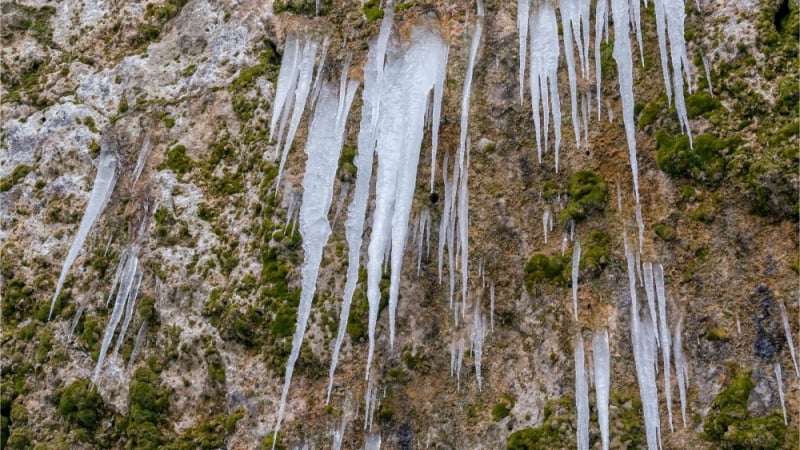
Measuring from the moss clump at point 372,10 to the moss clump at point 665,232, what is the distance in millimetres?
7147

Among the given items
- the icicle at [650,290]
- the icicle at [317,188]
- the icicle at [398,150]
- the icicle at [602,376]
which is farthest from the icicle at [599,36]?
the icicle at [317,188]

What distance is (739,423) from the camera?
9227 mm

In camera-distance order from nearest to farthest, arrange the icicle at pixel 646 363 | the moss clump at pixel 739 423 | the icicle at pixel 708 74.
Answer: the moss clump at pixel 739 423 < the icicle at pixel 646 363 < the icicle at pixel 708 74

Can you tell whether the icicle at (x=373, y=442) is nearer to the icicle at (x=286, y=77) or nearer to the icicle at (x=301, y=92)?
the icicle at (x=301, y=92)

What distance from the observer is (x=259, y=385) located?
39.8ft

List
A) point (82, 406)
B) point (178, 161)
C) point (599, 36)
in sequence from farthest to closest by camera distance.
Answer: point (178, 161) → point (82, 406) → point (599, 36)

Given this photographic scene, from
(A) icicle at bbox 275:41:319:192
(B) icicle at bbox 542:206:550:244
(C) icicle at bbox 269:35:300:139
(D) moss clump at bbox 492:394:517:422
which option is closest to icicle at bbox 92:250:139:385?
(A) icicle at bbox 275:41:319:192

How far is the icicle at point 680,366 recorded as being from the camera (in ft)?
31.9

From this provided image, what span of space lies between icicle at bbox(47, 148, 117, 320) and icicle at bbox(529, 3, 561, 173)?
858 cm

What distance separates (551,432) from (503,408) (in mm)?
930

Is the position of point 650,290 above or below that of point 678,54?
below

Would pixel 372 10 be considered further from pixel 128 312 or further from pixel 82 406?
pixel 82 406

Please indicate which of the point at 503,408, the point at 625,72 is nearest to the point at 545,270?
the point at 503,408

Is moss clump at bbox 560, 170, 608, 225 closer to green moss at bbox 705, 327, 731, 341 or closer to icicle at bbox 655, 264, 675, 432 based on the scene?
icicle at bbox 655, 264, 675, 432
